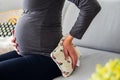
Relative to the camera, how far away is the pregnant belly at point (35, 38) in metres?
1.23

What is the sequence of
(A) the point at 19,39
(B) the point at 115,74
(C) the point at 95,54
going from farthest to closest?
1. (C) the point at 95,54
2. (A) the point at 19,39
3. (B) the point at 115,74

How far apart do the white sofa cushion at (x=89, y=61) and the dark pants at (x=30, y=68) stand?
90 mm

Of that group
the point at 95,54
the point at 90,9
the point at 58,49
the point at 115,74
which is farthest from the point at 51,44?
the point at 115,74

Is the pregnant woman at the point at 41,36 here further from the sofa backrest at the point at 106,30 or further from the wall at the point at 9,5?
the wall at the point at 9,5

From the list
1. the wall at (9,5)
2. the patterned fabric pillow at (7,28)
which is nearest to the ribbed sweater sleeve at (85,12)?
the patterned fabric pillow at (7,28)

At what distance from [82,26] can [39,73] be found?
33cm

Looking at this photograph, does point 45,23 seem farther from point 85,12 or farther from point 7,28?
point 7,28

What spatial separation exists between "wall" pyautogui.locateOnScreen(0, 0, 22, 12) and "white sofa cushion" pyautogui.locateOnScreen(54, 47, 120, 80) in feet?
3.81

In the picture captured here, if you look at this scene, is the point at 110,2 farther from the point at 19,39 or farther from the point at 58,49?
the point at 19,39

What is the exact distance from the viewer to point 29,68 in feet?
3.99

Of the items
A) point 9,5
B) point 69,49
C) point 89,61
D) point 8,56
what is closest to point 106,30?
point 89,61

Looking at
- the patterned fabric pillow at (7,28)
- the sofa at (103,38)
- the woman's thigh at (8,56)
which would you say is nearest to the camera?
the woman's thigh at (8,56)

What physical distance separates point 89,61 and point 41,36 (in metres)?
0.39

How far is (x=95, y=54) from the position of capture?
1542 millimetres
